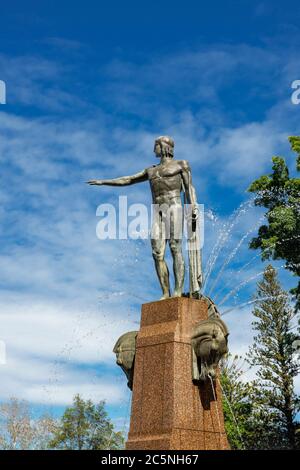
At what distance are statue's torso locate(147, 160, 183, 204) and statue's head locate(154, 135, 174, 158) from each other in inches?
9.9

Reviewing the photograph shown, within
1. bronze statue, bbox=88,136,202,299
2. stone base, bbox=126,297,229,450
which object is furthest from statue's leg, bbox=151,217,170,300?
stone base, bbox=126,297,229,450

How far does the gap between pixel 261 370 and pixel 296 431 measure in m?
3.75

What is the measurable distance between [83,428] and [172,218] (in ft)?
89.9

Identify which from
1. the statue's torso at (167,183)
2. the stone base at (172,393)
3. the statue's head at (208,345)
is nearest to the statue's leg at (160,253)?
the statue's torso at (167,183)

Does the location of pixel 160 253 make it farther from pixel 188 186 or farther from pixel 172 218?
pixel 188 186

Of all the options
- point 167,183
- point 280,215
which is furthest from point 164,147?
point 280,215

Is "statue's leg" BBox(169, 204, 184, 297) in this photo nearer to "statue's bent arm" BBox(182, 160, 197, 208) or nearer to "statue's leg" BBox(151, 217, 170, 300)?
"statue's leg" BBox(151, 217, 170, 300)

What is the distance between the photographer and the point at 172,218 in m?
10.9

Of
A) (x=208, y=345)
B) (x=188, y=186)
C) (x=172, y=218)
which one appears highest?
(x=188, y=186)

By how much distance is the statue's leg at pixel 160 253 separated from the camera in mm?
10891

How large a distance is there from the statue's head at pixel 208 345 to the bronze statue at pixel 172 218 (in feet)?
3.31

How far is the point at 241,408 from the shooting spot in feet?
107
